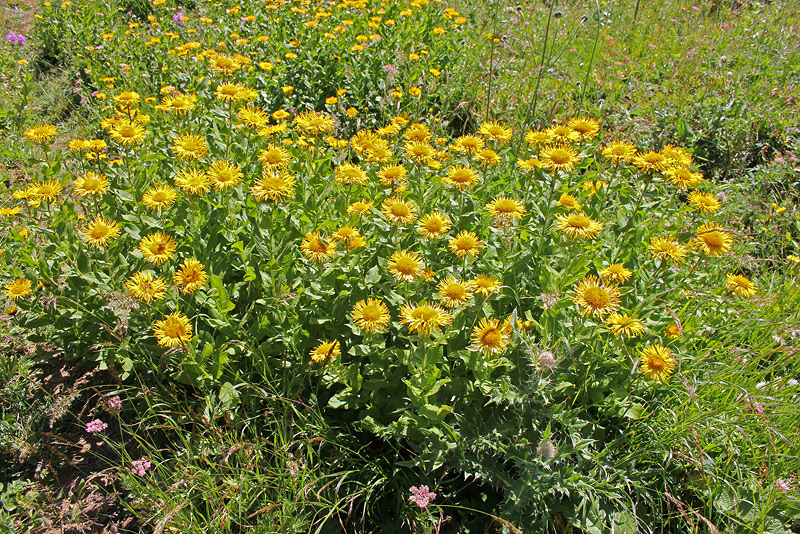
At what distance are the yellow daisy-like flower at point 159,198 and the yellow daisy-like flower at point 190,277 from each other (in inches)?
17.1

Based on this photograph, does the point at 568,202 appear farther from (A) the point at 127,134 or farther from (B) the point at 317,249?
(A) the point at 127,134

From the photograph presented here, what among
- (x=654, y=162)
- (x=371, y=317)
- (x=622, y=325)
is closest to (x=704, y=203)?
(x=654, y=162)

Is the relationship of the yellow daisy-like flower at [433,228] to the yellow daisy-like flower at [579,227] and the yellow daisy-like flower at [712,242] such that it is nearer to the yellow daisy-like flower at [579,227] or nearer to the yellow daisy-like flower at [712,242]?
the yellow daisy-like flower at [579,227]

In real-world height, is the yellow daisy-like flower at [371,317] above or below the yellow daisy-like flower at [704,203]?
below

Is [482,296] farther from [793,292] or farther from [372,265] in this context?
[793,292]

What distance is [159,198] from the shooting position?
2.44 metres

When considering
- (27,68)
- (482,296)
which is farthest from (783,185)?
(27,68)

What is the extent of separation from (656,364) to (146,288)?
6.75ft

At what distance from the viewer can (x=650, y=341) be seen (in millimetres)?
2133

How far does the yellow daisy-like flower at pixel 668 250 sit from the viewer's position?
7.15 ft

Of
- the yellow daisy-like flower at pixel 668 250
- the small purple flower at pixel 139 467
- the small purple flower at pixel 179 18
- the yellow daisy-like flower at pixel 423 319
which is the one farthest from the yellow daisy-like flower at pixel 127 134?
the small purple flower at pixel 179 18

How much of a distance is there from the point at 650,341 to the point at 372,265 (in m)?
1.23

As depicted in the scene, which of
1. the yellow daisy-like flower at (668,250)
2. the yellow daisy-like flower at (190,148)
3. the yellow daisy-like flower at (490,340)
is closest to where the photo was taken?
the yellow daisy-like flower at (490,340)

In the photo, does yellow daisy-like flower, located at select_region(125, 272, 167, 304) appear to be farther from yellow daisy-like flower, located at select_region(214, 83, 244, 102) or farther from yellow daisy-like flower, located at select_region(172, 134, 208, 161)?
yellow daisy-like flower, located at select_region(214, 83, 244, 102)
